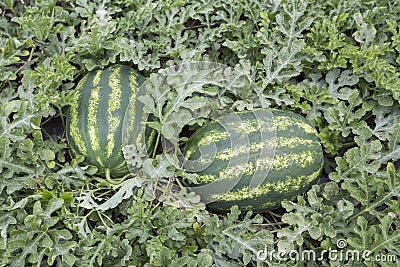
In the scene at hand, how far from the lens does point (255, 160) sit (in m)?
2.51

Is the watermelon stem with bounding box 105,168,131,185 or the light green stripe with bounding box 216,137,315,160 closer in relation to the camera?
the light green stripe with bounding box 216,137,315,160

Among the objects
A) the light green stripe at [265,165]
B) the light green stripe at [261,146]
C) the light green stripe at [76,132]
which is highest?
the light green stripe at [76,132]

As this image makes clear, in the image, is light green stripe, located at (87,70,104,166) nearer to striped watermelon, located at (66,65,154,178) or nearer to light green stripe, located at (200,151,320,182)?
striped watermelon, located at (66,65,154,178)

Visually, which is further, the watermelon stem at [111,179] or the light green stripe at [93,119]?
the watermelon stem at [111,179]

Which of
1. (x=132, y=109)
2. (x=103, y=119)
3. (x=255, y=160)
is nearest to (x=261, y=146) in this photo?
(x=255, y=160)

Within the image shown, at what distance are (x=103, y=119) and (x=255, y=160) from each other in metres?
0.77

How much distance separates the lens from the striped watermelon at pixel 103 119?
253cm

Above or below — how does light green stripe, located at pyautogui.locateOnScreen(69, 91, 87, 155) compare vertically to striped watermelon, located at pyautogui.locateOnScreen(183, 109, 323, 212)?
above

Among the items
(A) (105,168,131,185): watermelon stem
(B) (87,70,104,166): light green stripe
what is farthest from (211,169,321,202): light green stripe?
(B) (87,70,104,166): light green stripe

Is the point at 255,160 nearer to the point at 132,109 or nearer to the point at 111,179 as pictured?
the point at 132,109

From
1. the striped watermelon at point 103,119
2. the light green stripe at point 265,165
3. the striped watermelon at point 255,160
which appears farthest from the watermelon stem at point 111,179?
the light green stripe at point 265,165

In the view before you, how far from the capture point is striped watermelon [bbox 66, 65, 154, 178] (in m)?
2.53

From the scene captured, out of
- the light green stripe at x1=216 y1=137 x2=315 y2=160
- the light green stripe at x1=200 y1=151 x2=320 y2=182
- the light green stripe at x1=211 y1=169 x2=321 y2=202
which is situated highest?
the light green stripe at x1=216 y1=137 x2=315 y2=160

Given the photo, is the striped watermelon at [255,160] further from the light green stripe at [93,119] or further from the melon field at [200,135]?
the light green stripe at [93,119]
